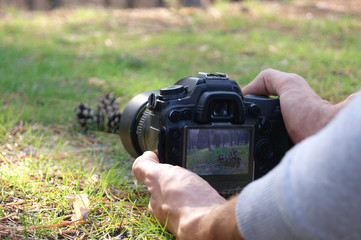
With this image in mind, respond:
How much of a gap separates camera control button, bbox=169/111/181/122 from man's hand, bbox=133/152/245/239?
131mm

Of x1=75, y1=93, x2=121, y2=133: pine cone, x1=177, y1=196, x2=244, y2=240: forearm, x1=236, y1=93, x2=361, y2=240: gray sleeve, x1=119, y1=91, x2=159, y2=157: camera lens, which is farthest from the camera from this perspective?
x1=75, y1=93, x2=121, y2=133: pine cone

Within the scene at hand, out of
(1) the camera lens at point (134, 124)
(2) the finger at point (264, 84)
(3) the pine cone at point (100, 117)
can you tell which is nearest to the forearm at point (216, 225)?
(1) the camera lens at point (134, 124)

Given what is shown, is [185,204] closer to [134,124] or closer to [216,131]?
[216,131]

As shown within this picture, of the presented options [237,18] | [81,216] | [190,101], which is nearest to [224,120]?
[190,101]

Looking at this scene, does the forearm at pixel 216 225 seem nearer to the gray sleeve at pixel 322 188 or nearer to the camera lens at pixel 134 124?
the gray sleeve at pixel 322 188

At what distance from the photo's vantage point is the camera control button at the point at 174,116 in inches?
50.2

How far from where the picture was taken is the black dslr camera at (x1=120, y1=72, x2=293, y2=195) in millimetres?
1289

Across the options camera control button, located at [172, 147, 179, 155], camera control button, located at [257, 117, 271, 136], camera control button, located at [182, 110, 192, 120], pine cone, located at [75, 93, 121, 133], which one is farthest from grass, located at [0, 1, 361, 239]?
camera control button, located at [257, 117, 271, 136]

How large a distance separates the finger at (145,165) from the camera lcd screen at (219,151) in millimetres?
98

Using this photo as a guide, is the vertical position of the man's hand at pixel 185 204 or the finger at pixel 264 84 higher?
the finger at pixel 264 84

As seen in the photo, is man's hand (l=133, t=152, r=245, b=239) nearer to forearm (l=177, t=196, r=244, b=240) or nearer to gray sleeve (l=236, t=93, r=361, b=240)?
forearm (l=177, t=196, r=244, b=240)

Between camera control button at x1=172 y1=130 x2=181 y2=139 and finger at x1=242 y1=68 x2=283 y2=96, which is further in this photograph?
finger at x1=242 y1=68 x2=283 y2=96

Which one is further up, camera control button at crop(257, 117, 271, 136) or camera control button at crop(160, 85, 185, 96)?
camera control button at crop(160, 85, 185, 96)

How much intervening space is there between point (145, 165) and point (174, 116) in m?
0.17
